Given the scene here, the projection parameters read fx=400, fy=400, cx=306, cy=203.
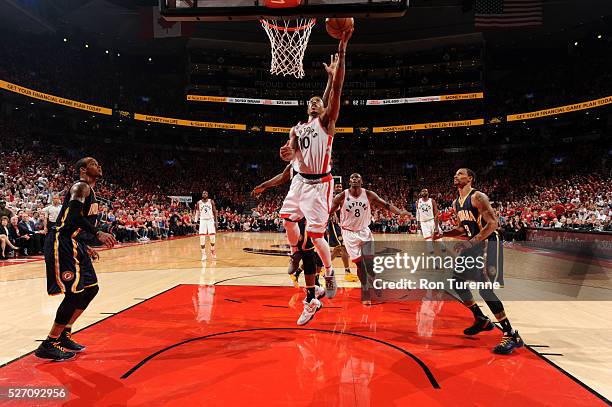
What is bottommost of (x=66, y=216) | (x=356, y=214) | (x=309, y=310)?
(x=309, y=310)

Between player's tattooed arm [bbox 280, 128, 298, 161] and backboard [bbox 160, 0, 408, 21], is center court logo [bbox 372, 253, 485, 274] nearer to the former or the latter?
player's tattooed arm [bbox 280, 128, 298, 161]

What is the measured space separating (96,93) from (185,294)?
25.9m

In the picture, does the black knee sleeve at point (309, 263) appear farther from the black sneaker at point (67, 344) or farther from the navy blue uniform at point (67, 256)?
the black sneaker at point (67, 344)

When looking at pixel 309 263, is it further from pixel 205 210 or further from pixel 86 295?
pixel 205 210

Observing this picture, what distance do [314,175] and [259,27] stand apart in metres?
27.4

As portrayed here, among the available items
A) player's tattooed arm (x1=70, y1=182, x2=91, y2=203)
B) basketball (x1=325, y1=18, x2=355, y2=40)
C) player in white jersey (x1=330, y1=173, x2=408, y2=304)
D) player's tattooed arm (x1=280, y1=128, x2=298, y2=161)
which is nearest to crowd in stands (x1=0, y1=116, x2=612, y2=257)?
player's tattooed arm (x1=70, y1=182, x2=91, y2=203)

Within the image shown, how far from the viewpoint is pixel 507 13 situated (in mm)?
21844

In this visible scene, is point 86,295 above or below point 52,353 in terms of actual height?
above

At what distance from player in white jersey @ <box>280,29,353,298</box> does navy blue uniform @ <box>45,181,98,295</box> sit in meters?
2.07

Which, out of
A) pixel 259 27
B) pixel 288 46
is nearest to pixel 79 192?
pixel 288 46

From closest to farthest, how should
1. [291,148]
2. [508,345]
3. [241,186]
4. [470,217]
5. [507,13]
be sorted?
1. [508,345]
2. [470,217]
3. [291,148]
4. [507,13]
5. [241,186]

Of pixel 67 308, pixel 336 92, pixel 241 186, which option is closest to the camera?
pixel 67 308

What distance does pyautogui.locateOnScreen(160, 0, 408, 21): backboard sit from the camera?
16.0 feet

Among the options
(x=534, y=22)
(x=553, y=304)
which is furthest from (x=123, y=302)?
(x=534, y=22)
